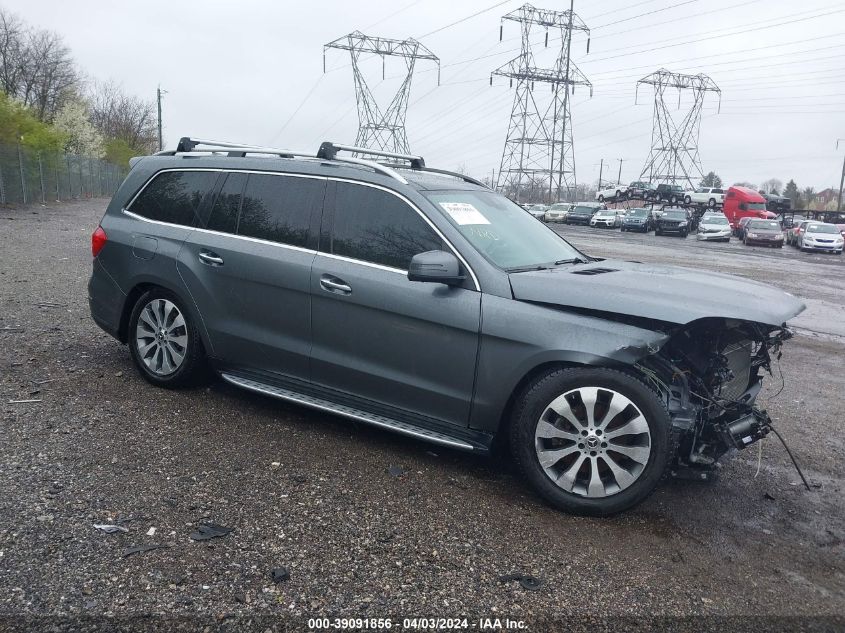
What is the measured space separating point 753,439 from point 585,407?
958 millimetres

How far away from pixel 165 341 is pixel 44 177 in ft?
106

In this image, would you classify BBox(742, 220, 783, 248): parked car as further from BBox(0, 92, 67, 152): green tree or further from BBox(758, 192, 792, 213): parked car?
BBox(0, 92, 67, 152): green tree

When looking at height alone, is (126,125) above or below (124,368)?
above

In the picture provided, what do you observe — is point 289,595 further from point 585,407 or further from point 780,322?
point 780,322

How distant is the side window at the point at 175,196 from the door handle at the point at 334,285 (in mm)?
1395

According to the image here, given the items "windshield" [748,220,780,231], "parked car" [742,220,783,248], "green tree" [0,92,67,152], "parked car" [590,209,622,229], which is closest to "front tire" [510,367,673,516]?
"green tree" [0,92,67,152]

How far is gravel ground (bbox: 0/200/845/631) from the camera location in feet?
9.49

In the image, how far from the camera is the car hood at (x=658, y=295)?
11.8 feet

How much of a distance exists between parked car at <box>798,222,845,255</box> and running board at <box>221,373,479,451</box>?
1425 inches

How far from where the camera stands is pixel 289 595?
9.57 feet

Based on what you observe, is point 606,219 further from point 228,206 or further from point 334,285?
point 334,285

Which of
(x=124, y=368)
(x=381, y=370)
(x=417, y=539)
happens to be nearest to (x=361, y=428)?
(x=381, y=370)

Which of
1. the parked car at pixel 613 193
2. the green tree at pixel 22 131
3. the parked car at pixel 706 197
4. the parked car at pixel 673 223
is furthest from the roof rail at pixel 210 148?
the parked car at pixel 613 193

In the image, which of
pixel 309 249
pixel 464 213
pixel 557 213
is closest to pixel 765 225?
pixel 557 213
